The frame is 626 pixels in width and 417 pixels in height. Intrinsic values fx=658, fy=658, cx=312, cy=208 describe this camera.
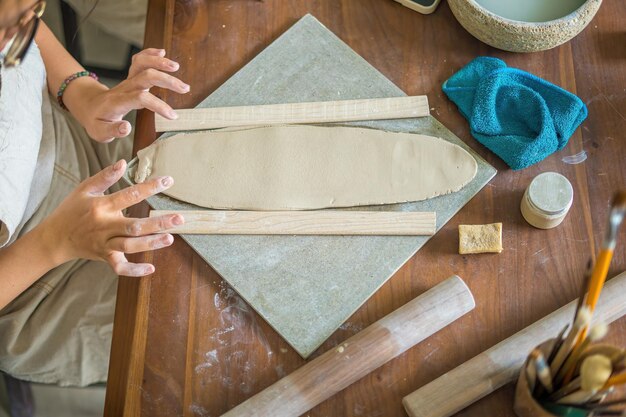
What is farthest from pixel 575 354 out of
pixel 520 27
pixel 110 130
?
pixel 110 130

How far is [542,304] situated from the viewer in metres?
0.78

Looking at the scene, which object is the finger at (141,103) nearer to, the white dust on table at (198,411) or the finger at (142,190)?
the finger at (142,190)

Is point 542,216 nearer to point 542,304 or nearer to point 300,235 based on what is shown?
point 542,304

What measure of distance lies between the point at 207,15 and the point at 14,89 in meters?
0.30

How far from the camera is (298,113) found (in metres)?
0.90

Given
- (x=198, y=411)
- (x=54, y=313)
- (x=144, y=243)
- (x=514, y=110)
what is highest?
(x=514, y=110)

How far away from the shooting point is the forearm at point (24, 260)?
0.90 meters

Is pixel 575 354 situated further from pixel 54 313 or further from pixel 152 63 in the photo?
pixel 54 313

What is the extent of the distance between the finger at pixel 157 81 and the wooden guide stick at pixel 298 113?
32 millimetres

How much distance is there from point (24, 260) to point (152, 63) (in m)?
0.32

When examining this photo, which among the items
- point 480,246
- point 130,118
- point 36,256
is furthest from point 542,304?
point 130,118

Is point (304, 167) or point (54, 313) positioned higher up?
point (304, 167)

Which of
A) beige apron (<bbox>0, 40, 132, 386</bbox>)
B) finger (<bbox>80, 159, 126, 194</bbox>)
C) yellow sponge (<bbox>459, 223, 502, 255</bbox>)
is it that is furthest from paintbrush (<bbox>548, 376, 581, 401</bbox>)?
beige apron (<bbox>0, 40, 132, 386</bbox>)

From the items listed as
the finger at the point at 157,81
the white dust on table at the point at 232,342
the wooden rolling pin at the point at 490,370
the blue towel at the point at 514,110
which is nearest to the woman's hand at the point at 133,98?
the finger at the point at 157,81
